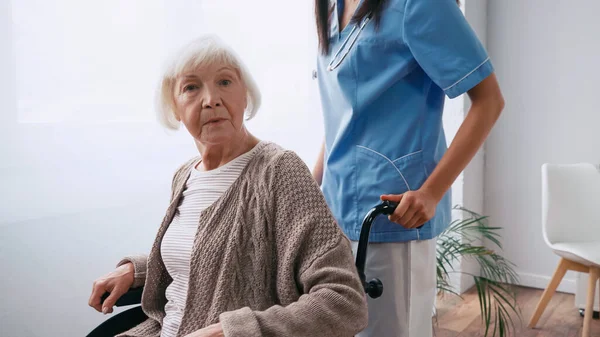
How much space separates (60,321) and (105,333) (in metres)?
0.51

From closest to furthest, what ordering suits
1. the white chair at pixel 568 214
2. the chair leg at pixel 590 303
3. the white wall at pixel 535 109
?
the chair leg at pixel 590 303 → the white chair at pixel 568 214 → the white wall at pixel 535 109

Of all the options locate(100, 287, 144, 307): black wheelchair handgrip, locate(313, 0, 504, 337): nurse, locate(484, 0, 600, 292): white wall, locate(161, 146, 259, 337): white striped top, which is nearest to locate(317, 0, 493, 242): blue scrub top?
locate(313, 0, 504, 337): nurse

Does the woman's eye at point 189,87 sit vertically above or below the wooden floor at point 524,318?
above

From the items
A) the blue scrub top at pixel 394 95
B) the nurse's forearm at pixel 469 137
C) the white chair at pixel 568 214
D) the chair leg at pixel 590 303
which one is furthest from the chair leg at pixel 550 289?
the nurse's forearm at pixel 469 137

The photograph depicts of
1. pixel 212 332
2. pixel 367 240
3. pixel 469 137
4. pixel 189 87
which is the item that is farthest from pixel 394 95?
pixel 212 332

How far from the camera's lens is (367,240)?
3.64 feet

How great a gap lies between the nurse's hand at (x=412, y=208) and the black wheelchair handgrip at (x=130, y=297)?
60cm

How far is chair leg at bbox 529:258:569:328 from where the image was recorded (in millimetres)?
3023

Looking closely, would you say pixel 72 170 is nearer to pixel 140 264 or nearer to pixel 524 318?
pixel 140 264

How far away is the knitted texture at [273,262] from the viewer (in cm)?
96

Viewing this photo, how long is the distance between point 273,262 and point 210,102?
33 centimetres

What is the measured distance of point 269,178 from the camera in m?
1.11

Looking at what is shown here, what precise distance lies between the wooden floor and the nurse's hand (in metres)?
2.05

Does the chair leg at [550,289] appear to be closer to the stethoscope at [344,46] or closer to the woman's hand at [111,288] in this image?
the stethoscope at [344,46]
